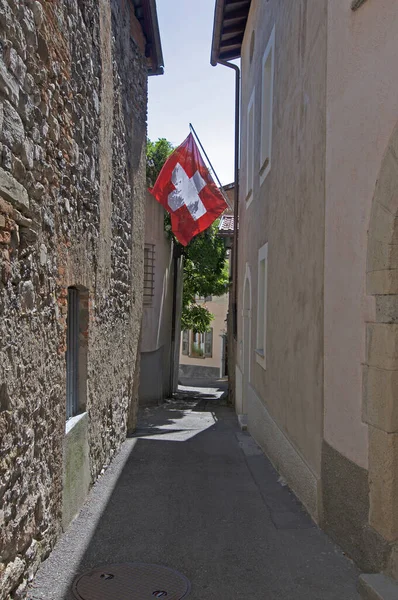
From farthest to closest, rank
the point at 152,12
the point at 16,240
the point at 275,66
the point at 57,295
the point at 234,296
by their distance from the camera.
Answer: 1. the point at 234,296
2. the point at 152,12
3. the point at 275,66
4. the point at 57,295
5. the point at 16,240

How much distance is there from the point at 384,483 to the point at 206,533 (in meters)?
1.91

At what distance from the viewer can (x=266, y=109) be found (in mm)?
9906

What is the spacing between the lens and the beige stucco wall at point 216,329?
33919 mm

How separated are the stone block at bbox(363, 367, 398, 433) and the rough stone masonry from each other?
2.14m

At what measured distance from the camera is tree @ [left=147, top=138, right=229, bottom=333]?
17641 millimetres

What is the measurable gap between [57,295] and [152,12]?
→ 6.38 metres

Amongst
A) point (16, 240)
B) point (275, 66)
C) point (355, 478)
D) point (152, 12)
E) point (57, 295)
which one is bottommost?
point (355, 478)

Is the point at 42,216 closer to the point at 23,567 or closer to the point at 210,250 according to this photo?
the point at 23,567

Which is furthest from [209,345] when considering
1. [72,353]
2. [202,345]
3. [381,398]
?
[381,398]

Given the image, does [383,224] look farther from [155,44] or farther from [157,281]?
[157,281]

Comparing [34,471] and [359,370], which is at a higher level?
[359,370]

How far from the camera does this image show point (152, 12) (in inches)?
384

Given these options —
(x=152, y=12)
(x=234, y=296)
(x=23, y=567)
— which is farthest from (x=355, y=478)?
(x=234, y=296)

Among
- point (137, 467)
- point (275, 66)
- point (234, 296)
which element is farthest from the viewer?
point (234, 296)
